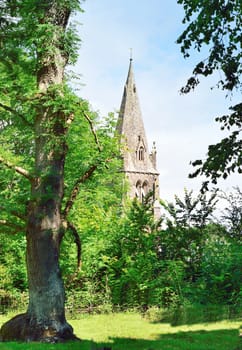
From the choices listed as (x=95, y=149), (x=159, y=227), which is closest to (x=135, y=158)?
(x=159, y=227)

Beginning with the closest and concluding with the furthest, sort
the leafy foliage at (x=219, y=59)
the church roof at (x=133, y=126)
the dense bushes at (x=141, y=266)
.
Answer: the leafy foliage at (x=219, y=59) → the dense bushes at (x=141, y=266) → the church roof at (x=133, y=126)

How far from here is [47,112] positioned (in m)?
9.37

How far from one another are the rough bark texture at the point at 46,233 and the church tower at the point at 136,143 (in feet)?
158

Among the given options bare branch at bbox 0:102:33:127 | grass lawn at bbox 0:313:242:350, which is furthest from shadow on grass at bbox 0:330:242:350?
bare branch at bbox 0:102:33:127

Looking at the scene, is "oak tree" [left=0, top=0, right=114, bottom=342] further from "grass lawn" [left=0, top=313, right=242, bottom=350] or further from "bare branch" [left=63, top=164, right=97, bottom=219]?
"grass lawn" [left=0, top=313, right=242, bottom=350]

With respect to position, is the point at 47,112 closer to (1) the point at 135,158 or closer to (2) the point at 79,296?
(2) the point at 79,296

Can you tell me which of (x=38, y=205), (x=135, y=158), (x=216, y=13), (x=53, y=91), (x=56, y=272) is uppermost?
(x=135, y=158)

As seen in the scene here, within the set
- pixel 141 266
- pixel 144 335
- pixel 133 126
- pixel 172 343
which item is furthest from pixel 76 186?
pixel 133 126

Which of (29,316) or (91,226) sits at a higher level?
Result: (91,226)

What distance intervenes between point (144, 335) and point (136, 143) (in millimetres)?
49821

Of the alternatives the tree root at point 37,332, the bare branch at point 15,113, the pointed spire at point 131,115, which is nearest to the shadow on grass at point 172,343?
the tree root at point 37,332

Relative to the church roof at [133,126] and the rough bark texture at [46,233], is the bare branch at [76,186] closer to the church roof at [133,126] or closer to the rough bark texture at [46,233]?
the rough bark texture at [46,233]

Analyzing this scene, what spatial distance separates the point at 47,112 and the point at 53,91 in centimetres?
54

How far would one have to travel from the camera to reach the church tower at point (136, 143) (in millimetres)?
58406
